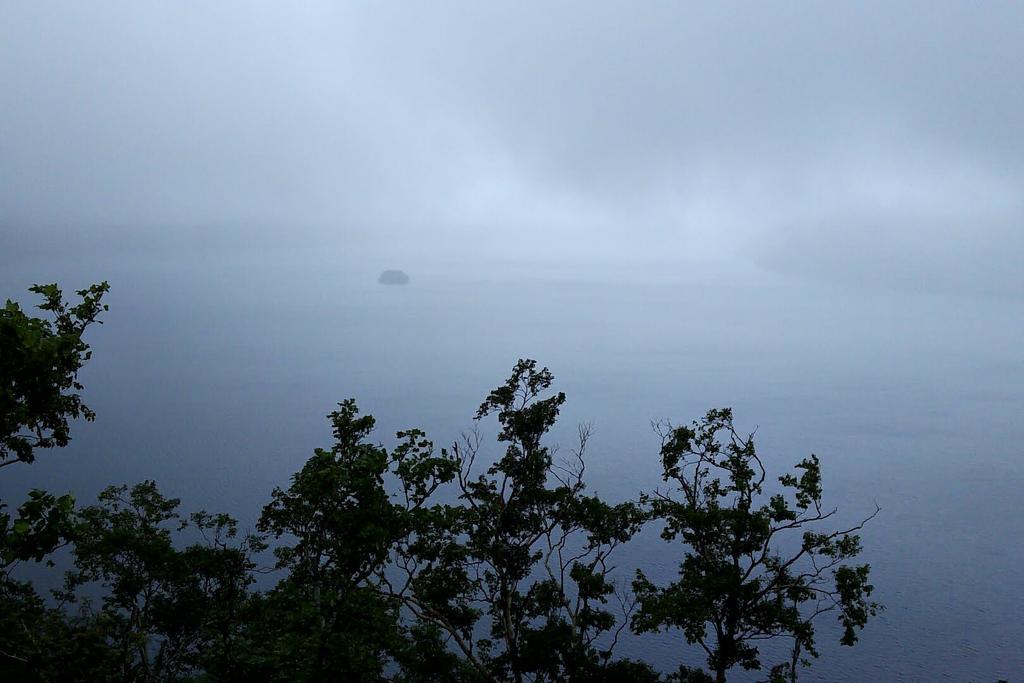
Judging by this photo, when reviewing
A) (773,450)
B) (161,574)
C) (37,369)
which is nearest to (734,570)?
(37,369)

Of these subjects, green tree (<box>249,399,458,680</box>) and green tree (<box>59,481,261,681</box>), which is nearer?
green tree (<box>249,399,458,680</box>)

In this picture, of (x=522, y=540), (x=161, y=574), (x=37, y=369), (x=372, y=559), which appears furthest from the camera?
(x=161, y=574)

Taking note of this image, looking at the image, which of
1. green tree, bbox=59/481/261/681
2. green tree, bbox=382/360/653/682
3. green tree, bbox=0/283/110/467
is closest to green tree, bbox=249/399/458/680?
green tree, bbox=382/360/653/682

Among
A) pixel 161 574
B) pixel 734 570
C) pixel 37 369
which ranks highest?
pixel 37 369

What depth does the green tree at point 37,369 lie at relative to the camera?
10477 mm

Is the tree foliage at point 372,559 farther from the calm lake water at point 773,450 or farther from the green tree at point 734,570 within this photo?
the calm lake water at point 773,450

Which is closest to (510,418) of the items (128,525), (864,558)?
(128,525)

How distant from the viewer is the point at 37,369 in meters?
10.9

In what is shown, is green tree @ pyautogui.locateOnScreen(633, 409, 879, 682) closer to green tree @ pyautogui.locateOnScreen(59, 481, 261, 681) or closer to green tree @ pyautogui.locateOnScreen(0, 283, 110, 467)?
green tree @ pyautogui.locateOnScreen(0, 283, 110, 467)

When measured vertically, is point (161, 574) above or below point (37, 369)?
below

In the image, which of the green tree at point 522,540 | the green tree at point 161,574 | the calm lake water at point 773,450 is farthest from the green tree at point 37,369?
the calm lake water at point 773,450

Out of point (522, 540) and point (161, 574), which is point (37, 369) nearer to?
point (161, 574)

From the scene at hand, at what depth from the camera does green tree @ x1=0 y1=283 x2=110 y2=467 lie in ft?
34.4

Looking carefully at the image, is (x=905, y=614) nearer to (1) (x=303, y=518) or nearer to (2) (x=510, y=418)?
(2) (x=510, y=418)
